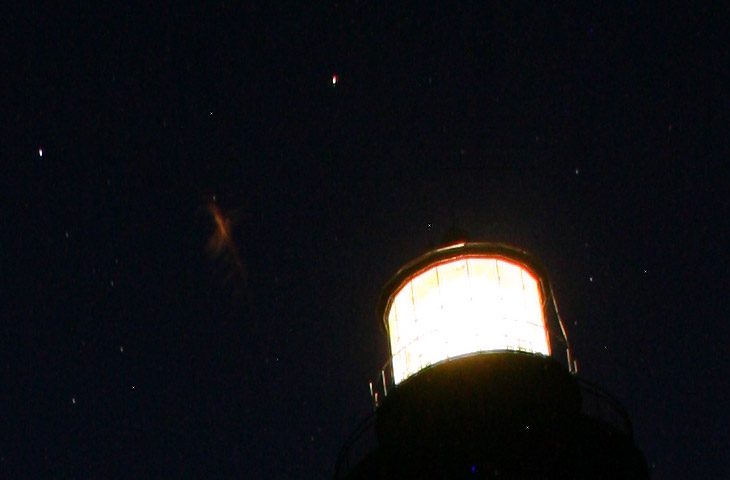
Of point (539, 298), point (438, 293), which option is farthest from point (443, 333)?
point (539, 298)

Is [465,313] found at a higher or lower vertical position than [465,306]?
lower

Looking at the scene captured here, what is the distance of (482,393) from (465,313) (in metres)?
1.27

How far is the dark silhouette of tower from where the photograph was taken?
13.4 m

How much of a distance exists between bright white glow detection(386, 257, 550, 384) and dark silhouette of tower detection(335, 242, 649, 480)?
0.05 ft

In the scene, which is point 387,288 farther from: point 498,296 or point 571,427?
point 571,427

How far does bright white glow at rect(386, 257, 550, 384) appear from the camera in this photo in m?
14.3

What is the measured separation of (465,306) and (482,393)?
139 centimetres

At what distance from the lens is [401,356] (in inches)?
591

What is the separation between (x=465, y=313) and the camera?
14445 mm

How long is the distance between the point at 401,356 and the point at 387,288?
1064 millimetres

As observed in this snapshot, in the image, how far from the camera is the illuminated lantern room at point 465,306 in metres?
14.3

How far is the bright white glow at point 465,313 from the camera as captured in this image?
1428cm

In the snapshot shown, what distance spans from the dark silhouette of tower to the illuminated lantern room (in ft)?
0.05

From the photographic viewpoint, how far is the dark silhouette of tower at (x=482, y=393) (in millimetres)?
13383
